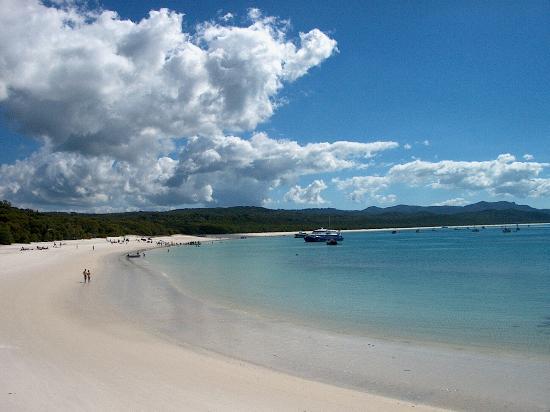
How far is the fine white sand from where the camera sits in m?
9.14

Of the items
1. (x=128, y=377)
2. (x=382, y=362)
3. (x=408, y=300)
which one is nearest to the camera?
(x=128, y=377)

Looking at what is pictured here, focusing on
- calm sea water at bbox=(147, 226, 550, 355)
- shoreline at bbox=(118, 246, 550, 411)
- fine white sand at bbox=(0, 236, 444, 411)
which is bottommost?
calm sea water at bbox=(147, 226, 550, 355)

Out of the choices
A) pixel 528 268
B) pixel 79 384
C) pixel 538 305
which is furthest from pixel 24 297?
pixel 528 268

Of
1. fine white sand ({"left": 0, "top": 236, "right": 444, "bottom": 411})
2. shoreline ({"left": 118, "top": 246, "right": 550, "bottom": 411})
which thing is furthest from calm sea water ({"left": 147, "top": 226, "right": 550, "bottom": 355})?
fine white sand ({"left": 0, "top": 236, "right": 444, "bottom": 411})

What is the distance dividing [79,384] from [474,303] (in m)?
19.7

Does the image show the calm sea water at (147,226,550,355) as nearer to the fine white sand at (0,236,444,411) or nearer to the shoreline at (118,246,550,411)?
the shoreline at (118,246,550,411)

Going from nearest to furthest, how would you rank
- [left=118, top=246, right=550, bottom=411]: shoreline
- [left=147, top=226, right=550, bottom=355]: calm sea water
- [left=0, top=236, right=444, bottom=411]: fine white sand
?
[left=0, top=236, right=444, bottom=411]: fine white sand → [left=118, top=246, right=550, bottom=411]: shoreline → [left=147, top=226, right=550, bottom=355]: calm sea water

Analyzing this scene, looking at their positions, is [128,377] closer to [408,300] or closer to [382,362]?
[382,362]

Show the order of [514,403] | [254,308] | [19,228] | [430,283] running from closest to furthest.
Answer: [514,403]
[254,308]
[430,283]
[19,228]

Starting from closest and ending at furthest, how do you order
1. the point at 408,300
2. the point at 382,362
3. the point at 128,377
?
the point at 128,377 < the point at 382,362 < the point at 408,300

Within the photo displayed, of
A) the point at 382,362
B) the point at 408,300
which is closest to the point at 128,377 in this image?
the point at 382,362

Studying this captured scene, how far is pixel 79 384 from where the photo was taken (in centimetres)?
1008

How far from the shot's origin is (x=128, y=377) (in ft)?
35.8

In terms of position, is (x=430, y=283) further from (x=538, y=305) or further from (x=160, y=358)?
(x=160, y=358)
